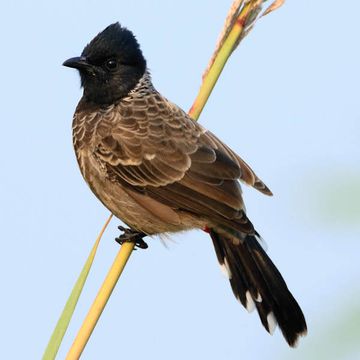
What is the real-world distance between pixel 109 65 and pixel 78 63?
0.23 metres

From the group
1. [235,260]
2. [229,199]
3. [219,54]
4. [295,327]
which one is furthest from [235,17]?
[295,327]

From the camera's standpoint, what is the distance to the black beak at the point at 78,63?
4150mm

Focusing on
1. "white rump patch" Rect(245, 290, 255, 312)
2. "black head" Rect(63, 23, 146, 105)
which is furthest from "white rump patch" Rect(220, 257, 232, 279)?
"black head" Rect(63, 23, 146, 105)

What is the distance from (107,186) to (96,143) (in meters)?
0.26

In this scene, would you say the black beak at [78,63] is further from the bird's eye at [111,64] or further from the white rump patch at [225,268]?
the white rump patch at [225,268]

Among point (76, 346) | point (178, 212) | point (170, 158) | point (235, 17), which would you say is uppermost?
point (235, 17)

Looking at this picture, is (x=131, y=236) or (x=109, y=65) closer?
(x=131, y=236)

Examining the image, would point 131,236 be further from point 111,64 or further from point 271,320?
point 111,64

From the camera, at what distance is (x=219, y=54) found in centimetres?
295

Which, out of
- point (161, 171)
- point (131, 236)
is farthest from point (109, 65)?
point (131, 236)

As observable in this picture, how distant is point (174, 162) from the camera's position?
386cm

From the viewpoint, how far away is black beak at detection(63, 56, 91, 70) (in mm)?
4150

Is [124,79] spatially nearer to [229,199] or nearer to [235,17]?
[229,199]

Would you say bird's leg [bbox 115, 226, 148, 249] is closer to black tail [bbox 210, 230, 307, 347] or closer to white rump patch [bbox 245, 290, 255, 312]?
black tail [bbox 210, 230, 307, 347]
